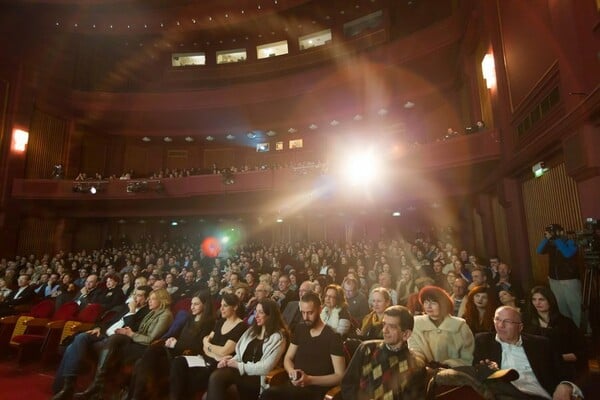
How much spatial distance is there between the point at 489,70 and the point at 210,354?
7.70 m

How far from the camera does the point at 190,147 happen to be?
53.6ft

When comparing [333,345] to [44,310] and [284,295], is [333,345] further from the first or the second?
[44,310]

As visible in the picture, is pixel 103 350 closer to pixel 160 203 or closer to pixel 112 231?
pixel 160 203

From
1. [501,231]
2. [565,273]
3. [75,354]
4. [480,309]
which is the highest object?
[501,231]

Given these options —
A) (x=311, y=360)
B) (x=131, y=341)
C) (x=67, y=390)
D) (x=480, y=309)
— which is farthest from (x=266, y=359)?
(x=67, y=390)

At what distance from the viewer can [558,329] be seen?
295 cm

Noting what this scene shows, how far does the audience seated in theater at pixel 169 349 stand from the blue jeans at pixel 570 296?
4.25m

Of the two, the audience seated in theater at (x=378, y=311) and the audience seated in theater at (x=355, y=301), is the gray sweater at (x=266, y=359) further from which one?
the audience seated in theater at (x=355, y=301)

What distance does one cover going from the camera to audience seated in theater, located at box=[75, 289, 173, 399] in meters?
3.51

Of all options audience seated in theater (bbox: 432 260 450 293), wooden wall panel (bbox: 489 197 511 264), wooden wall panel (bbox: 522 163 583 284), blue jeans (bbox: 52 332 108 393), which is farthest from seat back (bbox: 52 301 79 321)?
wooden wall panel (bbox: 489 197 511 264)

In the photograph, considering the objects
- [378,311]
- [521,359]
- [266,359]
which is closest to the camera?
[521,359]

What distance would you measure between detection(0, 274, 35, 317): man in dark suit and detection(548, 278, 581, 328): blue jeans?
8.42 metres

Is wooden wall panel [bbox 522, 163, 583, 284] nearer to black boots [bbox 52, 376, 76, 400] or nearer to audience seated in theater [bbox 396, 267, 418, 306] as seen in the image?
audience seated in theater [bbox 396, 267, 418, 306]

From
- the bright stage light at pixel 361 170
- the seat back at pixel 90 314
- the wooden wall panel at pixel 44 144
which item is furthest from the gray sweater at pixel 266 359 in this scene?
the wooden wall panel at pixel 44 144
